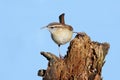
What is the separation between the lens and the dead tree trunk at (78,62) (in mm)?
10453

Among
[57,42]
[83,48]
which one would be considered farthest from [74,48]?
[57,42]

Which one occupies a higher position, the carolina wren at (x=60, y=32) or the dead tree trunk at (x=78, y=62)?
the carolina wren at (x=60, y=32)

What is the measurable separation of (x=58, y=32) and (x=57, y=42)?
0.31 metres

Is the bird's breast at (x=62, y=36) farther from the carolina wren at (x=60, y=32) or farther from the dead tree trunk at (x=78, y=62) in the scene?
the dead tree trunk at (x=78, y=62)

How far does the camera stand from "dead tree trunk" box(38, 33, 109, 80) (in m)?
10.5

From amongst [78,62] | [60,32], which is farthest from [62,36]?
[78,62]

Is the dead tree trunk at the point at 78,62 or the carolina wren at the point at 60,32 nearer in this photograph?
the dead tree trunk at the point at 78,62

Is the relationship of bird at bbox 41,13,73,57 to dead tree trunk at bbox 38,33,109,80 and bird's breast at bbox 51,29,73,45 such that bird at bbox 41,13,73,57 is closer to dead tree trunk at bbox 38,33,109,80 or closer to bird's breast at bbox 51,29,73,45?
bird's breast at bbox 51,29,73,45

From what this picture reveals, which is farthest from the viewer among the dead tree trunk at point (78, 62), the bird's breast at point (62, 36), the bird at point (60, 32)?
the bird's breast at point (62, 36)

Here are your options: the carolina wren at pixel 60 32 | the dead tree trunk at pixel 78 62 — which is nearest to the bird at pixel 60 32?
the carolina wren at pixel 60 32

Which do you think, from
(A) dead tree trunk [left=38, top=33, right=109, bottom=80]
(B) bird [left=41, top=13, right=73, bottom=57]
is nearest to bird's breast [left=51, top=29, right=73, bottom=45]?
(B) bird [left=41, top=13, right=73, bottom=57]

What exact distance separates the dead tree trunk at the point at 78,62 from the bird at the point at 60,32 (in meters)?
0.51

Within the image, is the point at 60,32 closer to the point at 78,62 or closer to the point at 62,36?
the point at 62,36

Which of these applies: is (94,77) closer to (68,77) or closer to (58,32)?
(68,77)
